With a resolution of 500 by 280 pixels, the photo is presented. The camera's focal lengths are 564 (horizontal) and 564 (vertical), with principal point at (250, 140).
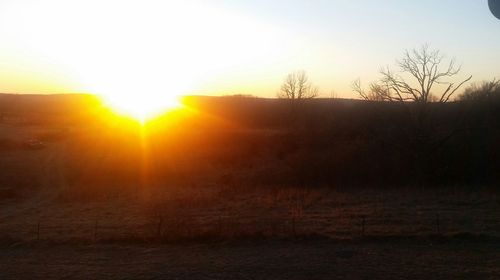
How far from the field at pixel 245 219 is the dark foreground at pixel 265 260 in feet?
0.13

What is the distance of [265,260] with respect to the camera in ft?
42.2

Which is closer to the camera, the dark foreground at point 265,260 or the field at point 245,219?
the dark foreground at point 265,260

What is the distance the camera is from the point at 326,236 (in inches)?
604

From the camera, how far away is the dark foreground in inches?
455

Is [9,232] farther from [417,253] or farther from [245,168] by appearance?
[245,168]

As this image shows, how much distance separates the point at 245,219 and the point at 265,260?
23.9ft

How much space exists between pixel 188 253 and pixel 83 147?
52463 millimetres

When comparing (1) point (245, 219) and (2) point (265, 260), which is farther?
(1) point (245, 219)

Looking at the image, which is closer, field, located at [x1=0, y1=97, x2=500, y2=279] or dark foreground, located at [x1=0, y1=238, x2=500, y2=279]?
dark foreground, located at [x1=0, y1=238, x2=500, y2=279]

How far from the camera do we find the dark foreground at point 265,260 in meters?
11.6

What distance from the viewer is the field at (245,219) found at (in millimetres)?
12336

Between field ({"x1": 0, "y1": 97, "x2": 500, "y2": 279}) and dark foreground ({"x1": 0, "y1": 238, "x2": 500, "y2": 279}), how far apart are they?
4 cm

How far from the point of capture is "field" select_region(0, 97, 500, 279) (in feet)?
40.5

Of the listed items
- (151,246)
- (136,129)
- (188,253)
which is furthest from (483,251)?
(136,129)
